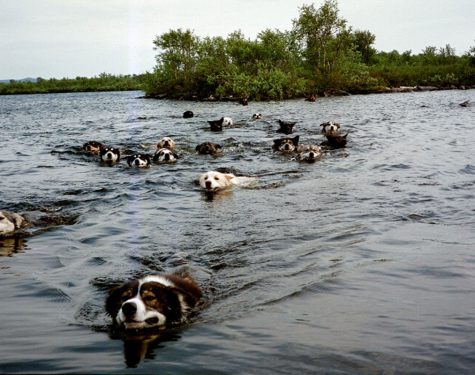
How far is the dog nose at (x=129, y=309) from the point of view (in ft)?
15.5

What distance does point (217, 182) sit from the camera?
12.1 meters

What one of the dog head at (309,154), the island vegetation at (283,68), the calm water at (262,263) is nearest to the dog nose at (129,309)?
the calm water at (262,263)

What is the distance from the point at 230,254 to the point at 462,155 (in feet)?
33.6

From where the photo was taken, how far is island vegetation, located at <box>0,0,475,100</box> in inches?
2098

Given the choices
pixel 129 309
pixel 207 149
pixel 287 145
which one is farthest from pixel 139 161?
pixel 129 309

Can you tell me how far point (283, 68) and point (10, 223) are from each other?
51941mm

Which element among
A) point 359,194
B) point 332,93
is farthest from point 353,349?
point 332,93

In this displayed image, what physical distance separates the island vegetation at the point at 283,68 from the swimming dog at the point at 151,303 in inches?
1801

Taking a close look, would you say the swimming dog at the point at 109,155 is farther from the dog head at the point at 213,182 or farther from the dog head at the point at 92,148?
the dog head at the point at 213,182

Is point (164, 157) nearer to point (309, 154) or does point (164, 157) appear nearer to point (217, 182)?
point (309, 154)

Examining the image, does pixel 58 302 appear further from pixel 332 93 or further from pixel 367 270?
pixel 332 93

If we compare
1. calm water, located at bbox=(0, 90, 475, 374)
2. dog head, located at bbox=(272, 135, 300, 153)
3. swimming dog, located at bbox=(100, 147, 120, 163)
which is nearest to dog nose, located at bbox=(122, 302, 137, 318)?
calm water, located at bbox=(0, 90, 475, 374)

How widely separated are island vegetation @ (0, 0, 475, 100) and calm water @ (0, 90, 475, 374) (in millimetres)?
38220

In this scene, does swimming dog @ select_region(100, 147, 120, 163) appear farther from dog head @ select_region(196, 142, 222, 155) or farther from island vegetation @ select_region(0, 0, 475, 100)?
island vegetation @ select_region(0, 0, 475, 100)
